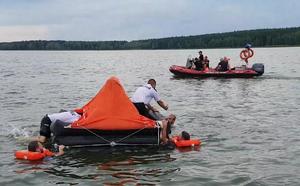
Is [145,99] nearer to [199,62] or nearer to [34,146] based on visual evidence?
[34,146]

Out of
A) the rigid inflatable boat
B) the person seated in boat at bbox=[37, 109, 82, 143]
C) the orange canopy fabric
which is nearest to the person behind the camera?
the rigid inflatable boat

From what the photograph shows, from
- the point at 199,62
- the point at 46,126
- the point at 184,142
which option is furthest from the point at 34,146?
the point at 199,62

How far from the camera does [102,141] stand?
12.8 m

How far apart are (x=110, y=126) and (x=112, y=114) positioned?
0.29 meters

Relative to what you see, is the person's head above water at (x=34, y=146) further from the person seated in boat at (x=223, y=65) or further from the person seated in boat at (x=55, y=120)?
the person seated in boat at (x=223, y=65)

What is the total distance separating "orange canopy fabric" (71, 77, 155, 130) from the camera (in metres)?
12.7

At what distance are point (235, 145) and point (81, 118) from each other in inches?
152

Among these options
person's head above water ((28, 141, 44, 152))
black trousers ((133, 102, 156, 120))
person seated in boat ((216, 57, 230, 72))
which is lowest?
person's head above water ((28, 141, 44, 152))

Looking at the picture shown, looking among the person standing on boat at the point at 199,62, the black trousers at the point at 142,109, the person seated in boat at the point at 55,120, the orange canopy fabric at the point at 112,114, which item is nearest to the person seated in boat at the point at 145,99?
the black trousers at the point at 142,109

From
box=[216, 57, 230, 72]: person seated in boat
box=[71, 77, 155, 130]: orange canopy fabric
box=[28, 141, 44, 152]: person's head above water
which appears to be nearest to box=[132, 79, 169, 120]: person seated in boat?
box=[71, 77, 155, 130]: orange canopy fabric

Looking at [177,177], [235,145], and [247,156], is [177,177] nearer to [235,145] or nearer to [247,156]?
[247,156]

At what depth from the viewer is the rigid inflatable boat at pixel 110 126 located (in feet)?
41.3

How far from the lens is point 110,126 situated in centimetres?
1276

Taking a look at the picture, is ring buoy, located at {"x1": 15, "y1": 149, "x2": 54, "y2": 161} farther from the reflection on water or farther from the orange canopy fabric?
the orange canopy fabric
